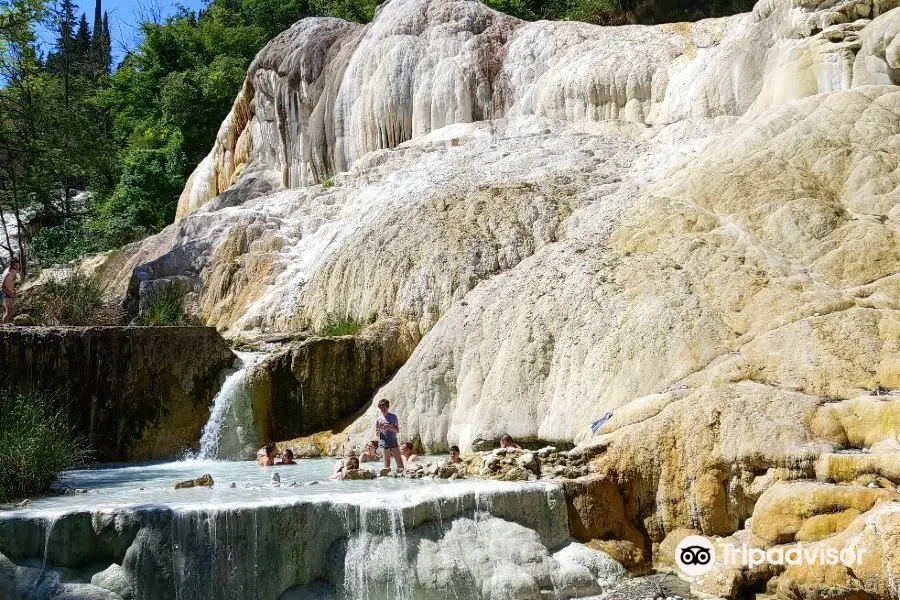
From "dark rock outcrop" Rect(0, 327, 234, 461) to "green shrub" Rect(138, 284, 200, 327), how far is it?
144cm

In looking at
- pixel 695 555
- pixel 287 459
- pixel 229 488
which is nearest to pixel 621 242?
pixel 287 459

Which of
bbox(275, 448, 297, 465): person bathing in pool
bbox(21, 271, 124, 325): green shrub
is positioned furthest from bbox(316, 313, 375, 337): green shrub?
bbox(21, 271, 124, 325): green shrub

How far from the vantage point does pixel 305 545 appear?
31.4 feet

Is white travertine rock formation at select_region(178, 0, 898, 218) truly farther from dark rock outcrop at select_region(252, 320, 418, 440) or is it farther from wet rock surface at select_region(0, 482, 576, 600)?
wet rock surface at select_region(0, 482, 576, 600)

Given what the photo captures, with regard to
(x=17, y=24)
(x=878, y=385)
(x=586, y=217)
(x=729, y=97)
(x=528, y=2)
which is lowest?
(x=878, y=385)

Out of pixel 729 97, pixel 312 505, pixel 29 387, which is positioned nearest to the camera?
pixel 312 505

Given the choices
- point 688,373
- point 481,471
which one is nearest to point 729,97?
point 688,373

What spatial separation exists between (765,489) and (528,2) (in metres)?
30.9

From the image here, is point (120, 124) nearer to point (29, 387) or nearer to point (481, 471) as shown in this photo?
point (29, 387)

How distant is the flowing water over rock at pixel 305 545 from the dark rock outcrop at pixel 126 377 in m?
5.19

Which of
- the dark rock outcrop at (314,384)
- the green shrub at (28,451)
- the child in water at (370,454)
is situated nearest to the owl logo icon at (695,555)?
the child in water at (370,454)

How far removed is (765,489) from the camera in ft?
33.0

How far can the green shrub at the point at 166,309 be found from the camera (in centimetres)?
1889

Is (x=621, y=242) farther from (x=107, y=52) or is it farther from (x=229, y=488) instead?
(x=107, y=52)
